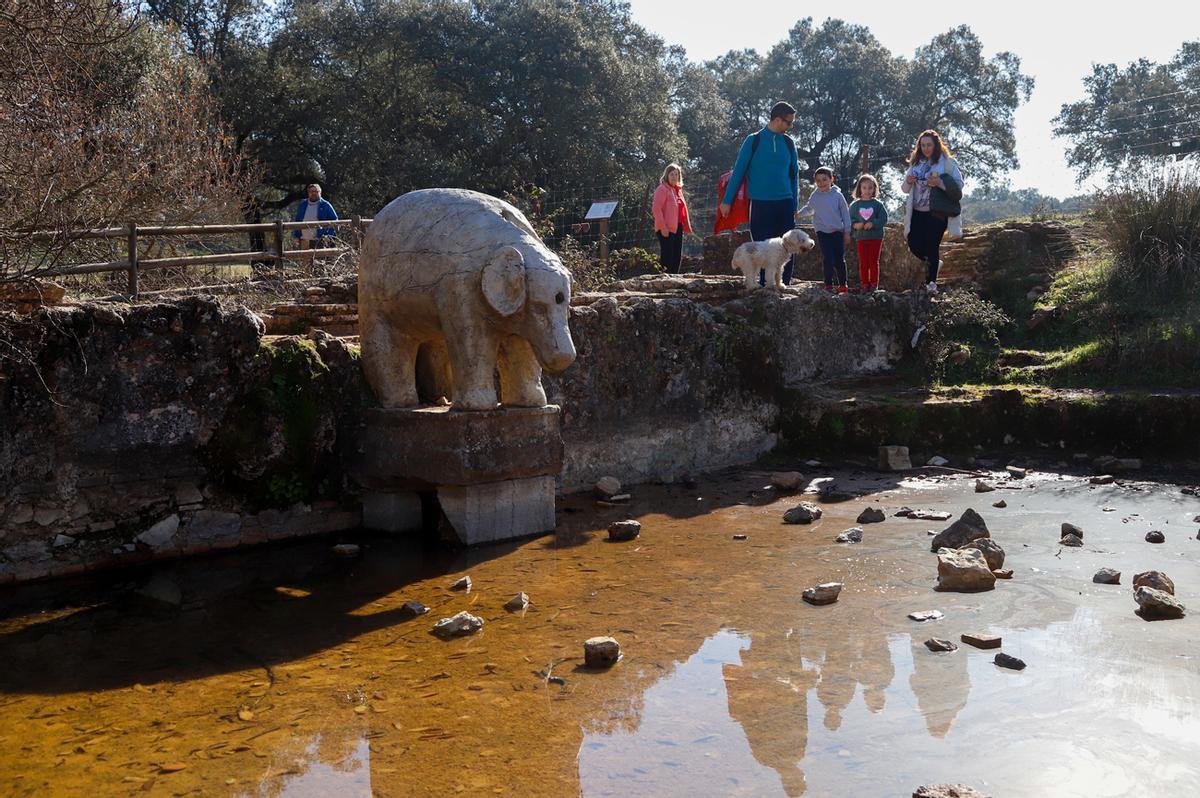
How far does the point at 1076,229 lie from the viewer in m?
13.1

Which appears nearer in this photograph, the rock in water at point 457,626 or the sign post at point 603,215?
the rock in water at point 457,626

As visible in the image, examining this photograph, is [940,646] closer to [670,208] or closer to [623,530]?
[623,530]

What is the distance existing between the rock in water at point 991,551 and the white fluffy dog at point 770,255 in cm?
436

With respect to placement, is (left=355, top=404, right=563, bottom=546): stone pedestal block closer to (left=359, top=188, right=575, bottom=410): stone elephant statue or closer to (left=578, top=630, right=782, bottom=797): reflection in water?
(left=359, top=188, right=575, bottom=410): stone elephant statue

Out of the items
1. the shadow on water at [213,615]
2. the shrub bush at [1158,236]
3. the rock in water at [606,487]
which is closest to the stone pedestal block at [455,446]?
the shadow on water at [213,615]

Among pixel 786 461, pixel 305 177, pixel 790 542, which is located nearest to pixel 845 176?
pixel 305 177

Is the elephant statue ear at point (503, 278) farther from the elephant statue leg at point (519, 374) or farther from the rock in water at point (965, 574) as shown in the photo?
the rock in water at point (965, 574)

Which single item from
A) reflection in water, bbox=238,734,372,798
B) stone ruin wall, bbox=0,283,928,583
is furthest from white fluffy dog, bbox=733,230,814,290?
reflection in water, bbox=238,734,372,798

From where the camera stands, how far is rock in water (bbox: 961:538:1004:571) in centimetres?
530

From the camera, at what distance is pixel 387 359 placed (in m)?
6.43

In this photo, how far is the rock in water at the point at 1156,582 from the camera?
4.75 m

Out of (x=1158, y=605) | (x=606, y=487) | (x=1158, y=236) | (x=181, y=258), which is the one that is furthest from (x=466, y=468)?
(x=1158, y=236)

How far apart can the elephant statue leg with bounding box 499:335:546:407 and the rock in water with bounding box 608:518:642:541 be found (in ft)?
2.94

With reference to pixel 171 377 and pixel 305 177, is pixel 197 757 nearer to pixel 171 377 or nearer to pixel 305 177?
pixel 171 377
